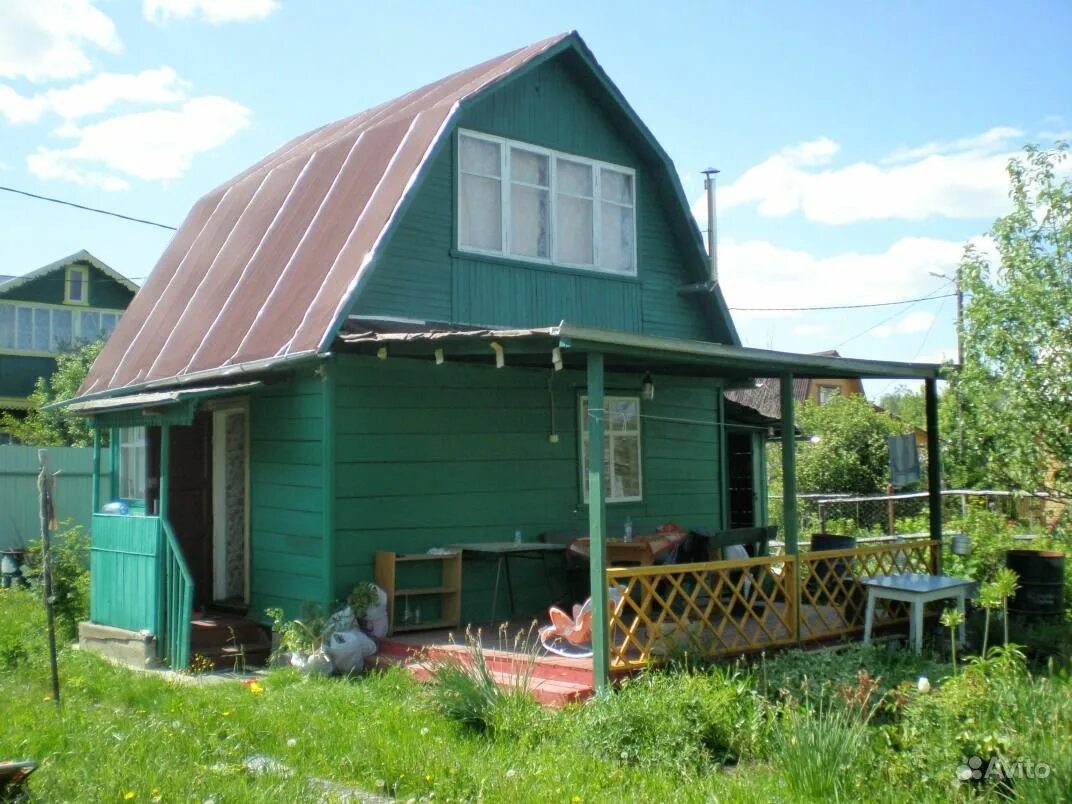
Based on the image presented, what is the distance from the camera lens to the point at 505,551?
9891mm

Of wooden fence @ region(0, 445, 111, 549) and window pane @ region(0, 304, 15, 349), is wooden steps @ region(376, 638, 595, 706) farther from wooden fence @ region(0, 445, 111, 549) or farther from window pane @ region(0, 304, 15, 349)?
window pane @ region(0, 304, 15, 349)

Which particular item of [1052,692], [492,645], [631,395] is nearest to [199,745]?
[492,645]

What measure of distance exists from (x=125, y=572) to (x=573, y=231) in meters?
5.79

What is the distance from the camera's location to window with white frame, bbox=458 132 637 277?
36.4ft

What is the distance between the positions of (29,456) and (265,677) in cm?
1122

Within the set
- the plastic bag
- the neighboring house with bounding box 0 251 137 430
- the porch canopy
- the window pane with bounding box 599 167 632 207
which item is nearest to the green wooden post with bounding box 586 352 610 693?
the porch canopy

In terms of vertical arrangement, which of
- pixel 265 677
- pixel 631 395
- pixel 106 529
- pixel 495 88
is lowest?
pixel 265 677

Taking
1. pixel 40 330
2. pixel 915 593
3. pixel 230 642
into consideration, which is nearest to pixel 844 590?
pixel 915 593

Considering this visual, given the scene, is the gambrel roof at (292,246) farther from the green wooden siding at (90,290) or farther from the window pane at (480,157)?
the green wooden siding at (90,290)

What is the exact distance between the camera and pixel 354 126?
13.3 meters

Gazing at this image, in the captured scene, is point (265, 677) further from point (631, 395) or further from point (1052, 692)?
point (1052, 692)

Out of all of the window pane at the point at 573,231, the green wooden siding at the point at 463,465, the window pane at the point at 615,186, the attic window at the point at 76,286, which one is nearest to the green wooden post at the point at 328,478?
the green wooden siding at the point at 463,465

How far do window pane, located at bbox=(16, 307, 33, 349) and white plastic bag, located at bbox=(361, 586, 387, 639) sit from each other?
21.4 meters

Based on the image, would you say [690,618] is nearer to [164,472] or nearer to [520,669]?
[520,669]
